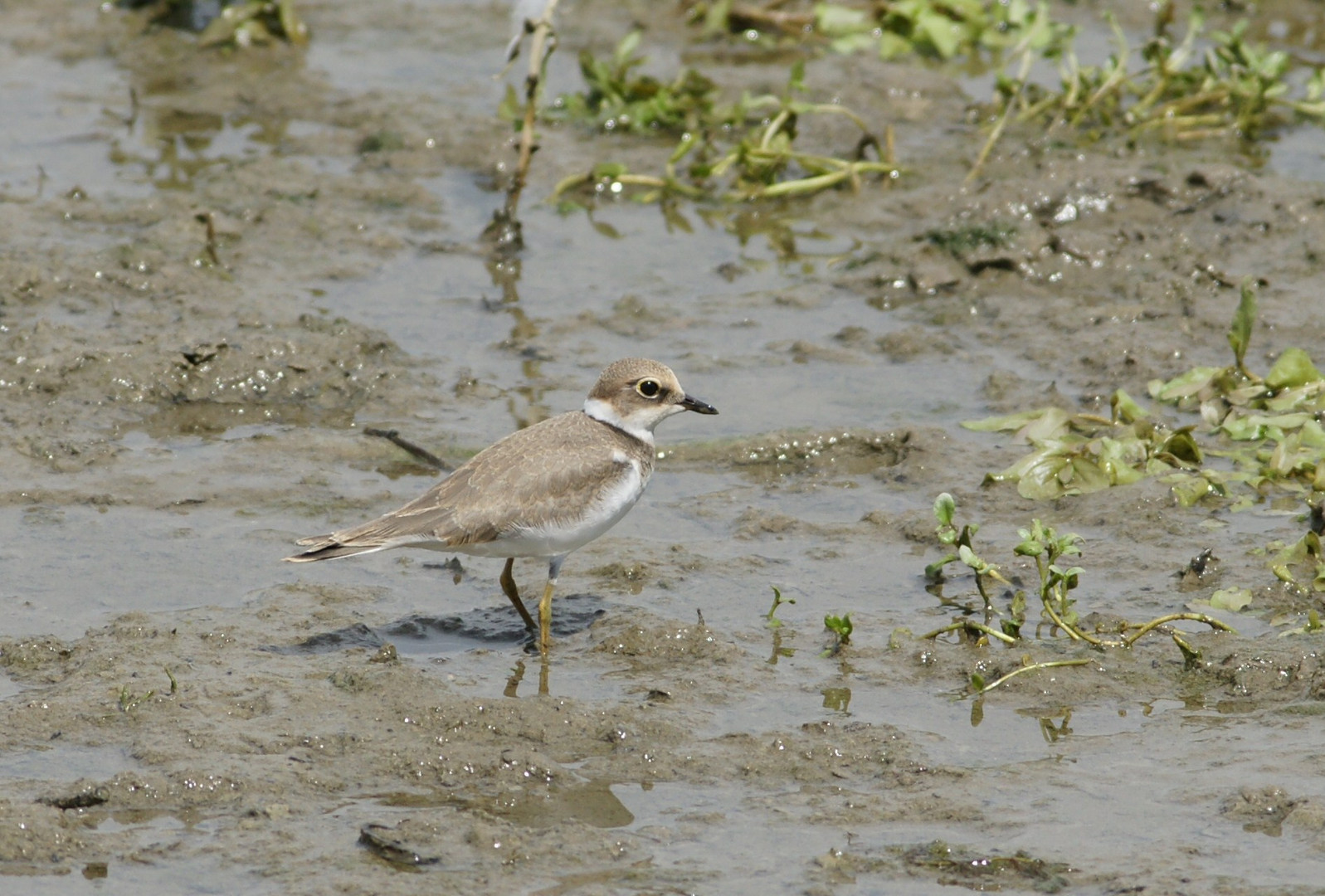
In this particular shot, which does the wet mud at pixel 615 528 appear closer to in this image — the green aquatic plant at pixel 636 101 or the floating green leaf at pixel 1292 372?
the green aquatic plant at pixel 636 101

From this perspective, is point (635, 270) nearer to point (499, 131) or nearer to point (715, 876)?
point (499, 131)

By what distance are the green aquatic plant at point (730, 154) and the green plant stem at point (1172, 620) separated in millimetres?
5535

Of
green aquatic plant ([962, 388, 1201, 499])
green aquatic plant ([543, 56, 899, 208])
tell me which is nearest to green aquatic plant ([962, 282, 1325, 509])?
green aquatic plant ([962, 388, 1201, 499])

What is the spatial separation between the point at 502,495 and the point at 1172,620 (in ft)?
9.34

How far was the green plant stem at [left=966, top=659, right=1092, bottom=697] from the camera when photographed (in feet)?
20.8

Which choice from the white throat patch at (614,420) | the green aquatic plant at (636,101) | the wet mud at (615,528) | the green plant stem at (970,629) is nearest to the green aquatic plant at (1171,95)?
the wet mud at (615,528)

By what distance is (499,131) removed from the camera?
483 inches

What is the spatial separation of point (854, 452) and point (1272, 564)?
229 centimetres

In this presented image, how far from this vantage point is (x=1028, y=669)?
6.39m

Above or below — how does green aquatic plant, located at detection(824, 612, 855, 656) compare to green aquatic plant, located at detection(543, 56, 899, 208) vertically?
below

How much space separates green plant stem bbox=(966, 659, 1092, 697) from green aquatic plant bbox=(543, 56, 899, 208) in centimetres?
570

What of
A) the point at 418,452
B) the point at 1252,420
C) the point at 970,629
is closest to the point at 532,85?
the point at 418,452

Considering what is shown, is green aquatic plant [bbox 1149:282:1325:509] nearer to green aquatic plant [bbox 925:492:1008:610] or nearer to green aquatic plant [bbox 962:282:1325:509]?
green aquatic plant [bbox 962:282:1325:509]

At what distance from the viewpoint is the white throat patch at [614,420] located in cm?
751
